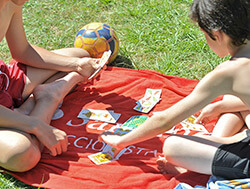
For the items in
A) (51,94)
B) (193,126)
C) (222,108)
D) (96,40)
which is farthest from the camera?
(96,40)

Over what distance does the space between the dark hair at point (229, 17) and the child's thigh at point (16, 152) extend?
147 cm

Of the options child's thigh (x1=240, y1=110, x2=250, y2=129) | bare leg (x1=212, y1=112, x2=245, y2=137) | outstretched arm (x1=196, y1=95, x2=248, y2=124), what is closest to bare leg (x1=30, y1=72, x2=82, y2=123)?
outstretched arm (x1=196, y1=95, x2=248, y2=124)

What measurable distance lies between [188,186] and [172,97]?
4.05ft

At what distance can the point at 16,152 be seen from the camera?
104 inches

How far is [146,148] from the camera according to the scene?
3051mm

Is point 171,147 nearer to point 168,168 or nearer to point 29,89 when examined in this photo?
point 168,168

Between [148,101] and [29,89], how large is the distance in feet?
3.55

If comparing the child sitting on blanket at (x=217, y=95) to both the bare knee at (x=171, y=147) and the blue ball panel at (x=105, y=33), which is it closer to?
the bare knee at (x=171, y=147)

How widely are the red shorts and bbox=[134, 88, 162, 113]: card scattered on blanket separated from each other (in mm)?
1036

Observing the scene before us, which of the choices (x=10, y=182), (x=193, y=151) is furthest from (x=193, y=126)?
(x=10, y=182)

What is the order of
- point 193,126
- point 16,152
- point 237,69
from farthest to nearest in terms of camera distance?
point 193,126 < point 16,152 < point 237,69

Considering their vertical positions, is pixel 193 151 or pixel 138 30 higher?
pixel 138 30

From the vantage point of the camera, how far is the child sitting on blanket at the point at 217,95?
2301mm

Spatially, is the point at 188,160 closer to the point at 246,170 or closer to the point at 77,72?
the point at 246,170
